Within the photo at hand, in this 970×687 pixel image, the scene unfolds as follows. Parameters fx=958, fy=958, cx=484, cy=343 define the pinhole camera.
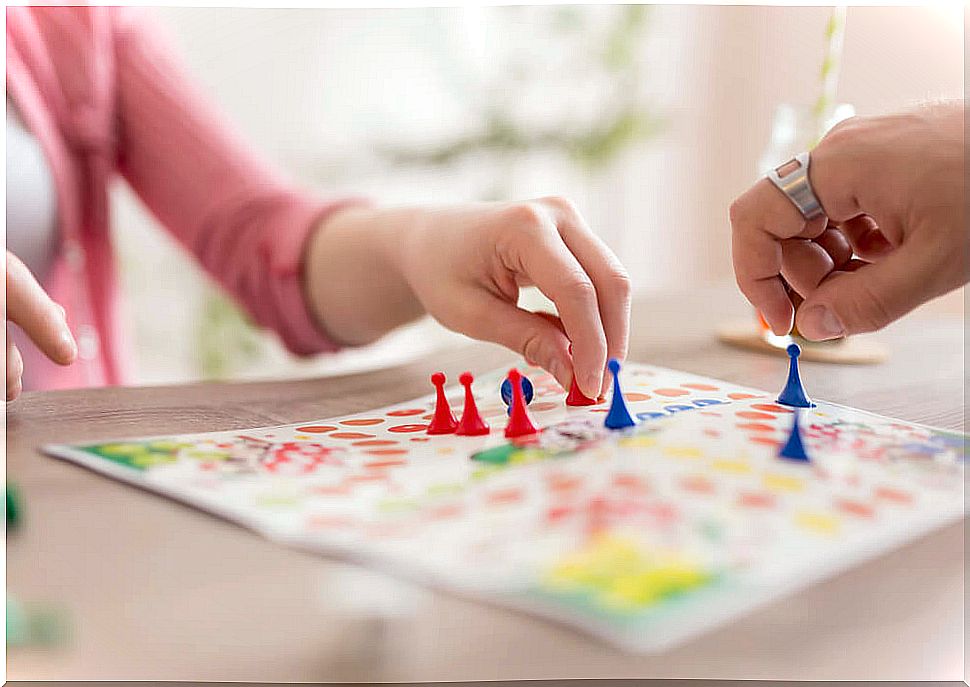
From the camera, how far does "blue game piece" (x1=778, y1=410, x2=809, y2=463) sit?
53 cm

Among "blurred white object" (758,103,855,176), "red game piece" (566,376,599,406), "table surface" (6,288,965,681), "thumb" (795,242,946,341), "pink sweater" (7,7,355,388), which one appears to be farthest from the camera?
"pink sweater" (7,7,355,388)

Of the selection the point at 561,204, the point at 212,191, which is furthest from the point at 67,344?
the point at 212,191

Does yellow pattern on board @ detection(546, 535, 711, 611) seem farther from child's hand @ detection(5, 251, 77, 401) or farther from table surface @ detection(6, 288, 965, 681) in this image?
child's hand @ detection(5, 251, 77, 401)

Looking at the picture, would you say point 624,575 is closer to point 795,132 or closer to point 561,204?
point 561,204

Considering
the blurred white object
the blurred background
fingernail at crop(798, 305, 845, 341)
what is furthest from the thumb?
the blurred background

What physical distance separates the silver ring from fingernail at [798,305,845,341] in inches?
2.6

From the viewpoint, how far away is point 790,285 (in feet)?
2.40

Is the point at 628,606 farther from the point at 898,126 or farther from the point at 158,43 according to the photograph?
the point at 158,43

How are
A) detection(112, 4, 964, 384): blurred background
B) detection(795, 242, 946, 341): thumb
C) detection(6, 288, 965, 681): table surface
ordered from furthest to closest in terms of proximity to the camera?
1. detection(112, 4, 964, 384): blurred background
2. detection(795, 242, 946, 341): thumb
3. detection(6, 288, 965, 681): table surface

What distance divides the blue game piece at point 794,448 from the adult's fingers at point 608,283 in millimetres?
197

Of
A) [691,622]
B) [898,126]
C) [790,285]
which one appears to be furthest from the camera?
[790,285]

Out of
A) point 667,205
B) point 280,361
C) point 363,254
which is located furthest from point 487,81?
point 363,254

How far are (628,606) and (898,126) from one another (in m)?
0.37

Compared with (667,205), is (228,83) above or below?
above
